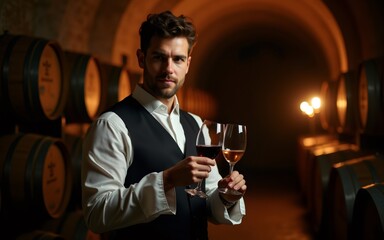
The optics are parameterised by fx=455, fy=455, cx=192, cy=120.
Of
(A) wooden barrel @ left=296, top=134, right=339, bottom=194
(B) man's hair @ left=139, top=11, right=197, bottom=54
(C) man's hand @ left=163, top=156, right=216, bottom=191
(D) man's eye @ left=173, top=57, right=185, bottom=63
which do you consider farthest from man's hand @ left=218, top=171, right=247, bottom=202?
(A) wooden barrel @ left=296, top=134, right=339, bottom=194

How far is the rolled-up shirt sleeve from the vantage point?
5.87 feet

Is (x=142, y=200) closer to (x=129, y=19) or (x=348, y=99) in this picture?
(x=348, y=99)

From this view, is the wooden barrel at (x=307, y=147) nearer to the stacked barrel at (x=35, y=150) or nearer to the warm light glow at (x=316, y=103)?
the warm light glow at (x=316, y=103)

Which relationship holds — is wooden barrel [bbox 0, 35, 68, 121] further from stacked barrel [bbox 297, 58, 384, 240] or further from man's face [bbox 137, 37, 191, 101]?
stacked barrel [bbox 297, 58, 384, 240]

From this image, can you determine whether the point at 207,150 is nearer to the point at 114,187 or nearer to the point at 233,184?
the point at 233,184

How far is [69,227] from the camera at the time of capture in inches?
157

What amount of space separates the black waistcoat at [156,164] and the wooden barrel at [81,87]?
257 cm

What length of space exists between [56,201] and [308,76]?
12.0 meters

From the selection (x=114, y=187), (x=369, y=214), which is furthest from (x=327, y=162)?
(x=114, y=187)

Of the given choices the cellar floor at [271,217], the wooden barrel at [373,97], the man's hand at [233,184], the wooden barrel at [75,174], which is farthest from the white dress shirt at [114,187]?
the cellar floor at [271,217]

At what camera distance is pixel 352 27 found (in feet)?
23.7

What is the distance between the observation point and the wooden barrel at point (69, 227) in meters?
3.96

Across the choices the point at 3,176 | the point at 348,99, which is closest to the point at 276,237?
the point at 348,99

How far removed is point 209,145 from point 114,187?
432 mm
